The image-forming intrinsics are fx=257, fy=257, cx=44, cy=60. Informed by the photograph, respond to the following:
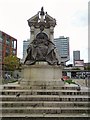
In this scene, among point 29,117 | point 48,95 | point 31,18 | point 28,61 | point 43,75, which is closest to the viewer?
point 29,117

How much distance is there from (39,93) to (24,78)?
345cm

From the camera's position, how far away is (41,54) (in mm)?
17266

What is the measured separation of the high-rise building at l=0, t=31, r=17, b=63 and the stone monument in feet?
228

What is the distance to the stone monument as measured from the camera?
16.0 m

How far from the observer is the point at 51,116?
10266 millimetres

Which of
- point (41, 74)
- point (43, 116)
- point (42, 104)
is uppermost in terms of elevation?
point (41, 74)

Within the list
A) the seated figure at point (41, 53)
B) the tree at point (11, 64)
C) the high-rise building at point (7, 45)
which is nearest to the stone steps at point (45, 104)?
the seated figure at point (41, 53)

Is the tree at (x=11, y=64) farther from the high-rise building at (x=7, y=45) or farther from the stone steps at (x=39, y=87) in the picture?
the stone steps at (x=39, y=87)

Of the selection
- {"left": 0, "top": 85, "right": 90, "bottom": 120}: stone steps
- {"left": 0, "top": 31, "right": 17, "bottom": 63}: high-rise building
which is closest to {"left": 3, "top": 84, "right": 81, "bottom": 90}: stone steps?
{"left": 0, "top": 85, "right": 90, "bottom": 120}: stone steps

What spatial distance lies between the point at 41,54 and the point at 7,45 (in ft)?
271

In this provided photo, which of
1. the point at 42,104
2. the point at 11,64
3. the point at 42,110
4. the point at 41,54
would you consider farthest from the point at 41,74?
the point at 11,64

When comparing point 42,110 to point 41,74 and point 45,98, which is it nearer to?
point 45,98

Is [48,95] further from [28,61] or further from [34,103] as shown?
[28,61]

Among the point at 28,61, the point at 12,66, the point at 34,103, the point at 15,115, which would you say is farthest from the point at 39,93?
the point at 12,66
